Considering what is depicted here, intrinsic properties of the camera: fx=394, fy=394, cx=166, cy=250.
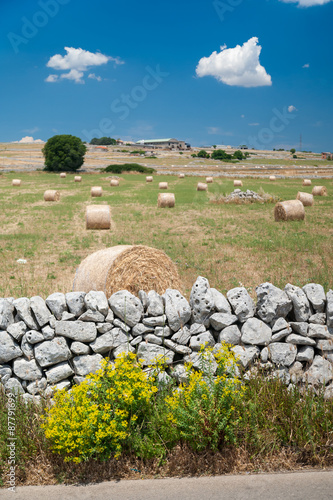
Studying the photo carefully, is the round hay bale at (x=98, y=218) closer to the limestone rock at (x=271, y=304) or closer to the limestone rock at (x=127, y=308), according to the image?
the limestone rock at (x=127, y=308)

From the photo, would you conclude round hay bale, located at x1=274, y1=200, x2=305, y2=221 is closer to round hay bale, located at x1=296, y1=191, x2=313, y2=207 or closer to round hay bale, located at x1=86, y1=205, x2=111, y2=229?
round hay bale, located at x1=296, y1=191, x2=313, y2=207

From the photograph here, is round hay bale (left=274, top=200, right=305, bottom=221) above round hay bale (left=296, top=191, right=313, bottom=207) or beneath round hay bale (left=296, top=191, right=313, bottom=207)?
beneath

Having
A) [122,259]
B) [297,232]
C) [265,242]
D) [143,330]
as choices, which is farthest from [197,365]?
[297,232]

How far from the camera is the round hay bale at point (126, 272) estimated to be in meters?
7.58

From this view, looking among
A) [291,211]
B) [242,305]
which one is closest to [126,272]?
[242,305]

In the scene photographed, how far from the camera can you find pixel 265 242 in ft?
51.8

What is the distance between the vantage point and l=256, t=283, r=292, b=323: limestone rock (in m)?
5.38

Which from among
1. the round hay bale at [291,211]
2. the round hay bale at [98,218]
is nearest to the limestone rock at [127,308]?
the round hay bale at [98,218]

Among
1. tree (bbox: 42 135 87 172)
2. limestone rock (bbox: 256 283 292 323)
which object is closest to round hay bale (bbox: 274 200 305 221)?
limestone rock (bbox: 256 283 292 323)

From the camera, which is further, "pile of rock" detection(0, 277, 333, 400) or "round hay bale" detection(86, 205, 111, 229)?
"round hay bale" detection(86, 205, 111, 229)

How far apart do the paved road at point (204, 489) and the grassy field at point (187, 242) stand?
→ 5716 millimetres

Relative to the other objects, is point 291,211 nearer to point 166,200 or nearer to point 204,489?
point 166,200

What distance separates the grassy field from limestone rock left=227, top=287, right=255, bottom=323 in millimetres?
4012

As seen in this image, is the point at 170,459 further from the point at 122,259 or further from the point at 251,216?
the point at 251,216
